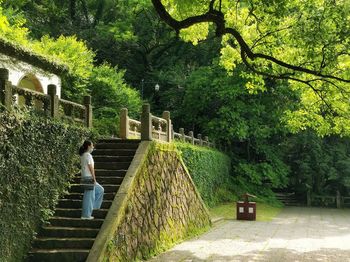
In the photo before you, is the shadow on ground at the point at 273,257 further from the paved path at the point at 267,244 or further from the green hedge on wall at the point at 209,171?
the green hedge on wall at the point at 209,171

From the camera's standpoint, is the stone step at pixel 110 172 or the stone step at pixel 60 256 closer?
the stone step at pixel 60 256

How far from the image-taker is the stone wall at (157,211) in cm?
1078

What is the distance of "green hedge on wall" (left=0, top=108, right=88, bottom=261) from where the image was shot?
29.5ft

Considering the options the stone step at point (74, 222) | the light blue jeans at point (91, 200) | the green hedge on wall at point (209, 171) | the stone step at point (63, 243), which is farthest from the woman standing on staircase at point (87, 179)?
the green hedge on wall at point (209, 171)

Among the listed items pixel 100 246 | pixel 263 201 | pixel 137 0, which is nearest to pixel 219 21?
pixel 100 246

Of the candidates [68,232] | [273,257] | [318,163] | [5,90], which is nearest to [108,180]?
[68,232]

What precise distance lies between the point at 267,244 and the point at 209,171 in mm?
11557

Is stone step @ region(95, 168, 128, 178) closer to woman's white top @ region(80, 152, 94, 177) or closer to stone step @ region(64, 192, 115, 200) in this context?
stone step @ region(64, 192, 115, 200)

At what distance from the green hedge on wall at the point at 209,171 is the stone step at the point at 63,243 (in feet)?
33.1

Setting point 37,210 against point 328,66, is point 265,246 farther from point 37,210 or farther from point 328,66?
point 37,210

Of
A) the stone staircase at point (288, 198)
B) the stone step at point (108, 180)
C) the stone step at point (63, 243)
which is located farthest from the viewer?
the stone staircase at point (288, 198)

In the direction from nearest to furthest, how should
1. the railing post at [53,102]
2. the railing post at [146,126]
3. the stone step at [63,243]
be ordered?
the stone step at [63,243], the railing post at [53,102], the railing post at [146,126]

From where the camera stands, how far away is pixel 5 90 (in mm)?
9297

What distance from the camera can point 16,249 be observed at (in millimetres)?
9312
